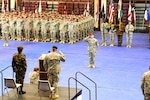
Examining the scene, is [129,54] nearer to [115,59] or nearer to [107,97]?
[115,59]

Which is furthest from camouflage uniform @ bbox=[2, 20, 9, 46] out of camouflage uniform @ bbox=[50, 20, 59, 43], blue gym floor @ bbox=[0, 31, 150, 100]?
camouflage uniform @ bbox=[50, 20, 59, 43]

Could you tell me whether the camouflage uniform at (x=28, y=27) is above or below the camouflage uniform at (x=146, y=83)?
above

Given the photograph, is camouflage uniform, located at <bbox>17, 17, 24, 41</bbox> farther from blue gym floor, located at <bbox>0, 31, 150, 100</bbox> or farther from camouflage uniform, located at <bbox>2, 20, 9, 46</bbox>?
camouflage uniform, located at <bbox>2, 20, 9, 46</bbox>

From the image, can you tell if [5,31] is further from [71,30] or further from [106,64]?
[106,64]

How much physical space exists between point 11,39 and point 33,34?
189 cm

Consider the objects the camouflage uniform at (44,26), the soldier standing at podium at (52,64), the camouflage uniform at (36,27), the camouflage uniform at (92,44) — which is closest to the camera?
the soldier standing at podium at (52,64)

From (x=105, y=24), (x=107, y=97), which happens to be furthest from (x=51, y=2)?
(x=107, y=97)

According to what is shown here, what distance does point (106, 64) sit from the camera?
19562 millimetres

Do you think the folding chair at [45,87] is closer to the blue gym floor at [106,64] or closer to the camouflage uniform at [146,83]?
the blue gym floor at [106,64]

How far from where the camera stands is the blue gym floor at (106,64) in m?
14.9

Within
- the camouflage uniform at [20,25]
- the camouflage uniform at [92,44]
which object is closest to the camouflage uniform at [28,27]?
the camouflage uniform at [20,25]

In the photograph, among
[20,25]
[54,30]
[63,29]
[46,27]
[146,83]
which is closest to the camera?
A: [146,83]

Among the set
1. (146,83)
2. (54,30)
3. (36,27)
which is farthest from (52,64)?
(36,27)

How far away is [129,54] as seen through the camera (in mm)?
22266
